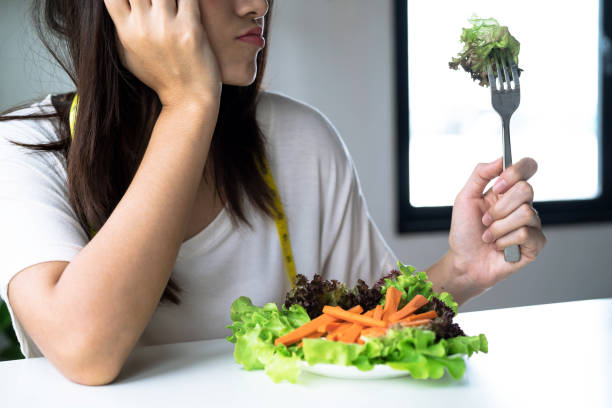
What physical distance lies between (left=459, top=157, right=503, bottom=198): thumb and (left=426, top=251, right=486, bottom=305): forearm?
13cm

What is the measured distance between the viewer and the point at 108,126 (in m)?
1.17

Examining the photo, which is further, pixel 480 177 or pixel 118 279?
pixel 480 177

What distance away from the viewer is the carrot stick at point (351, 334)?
79 cm

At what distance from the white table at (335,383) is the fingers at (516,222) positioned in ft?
0.58

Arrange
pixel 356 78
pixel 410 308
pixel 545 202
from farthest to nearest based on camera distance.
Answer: pixel 545 202 → pixel 356 78 → pixel 410 308

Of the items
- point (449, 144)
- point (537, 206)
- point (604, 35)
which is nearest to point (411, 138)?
point (449, 144)

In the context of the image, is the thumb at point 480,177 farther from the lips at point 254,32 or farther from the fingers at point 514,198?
the lips at point 254,32

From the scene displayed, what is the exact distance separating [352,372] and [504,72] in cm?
62

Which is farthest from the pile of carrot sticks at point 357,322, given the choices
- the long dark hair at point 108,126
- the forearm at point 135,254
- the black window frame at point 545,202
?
the black window frame at point 545,202

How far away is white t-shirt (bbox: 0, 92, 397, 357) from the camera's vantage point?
1.01 metres

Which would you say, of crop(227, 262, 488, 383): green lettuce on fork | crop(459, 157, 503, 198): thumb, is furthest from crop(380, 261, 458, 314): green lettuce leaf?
crop(459, 157, 503, 198): thumb

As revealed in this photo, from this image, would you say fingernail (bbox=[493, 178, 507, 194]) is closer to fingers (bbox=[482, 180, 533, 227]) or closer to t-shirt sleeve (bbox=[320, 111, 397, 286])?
fingers (bbox=[482, 180, 533, 227])

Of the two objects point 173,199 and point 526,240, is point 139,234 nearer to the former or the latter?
point 173,199

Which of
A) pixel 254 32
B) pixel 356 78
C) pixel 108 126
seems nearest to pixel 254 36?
pixel 254 32
